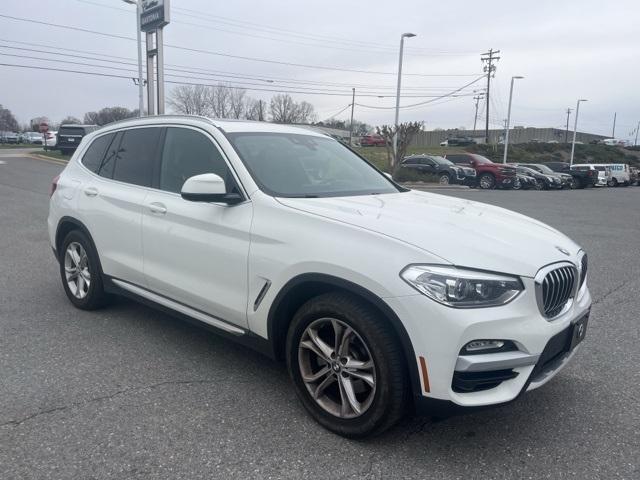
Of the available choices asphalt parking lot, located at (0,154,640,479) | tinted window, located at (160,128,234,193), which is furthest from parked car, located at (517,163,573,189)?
tinted window, located at (160,128,234,193)

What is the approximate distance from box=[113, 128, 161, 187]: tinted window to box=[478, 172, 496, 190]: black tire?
83.8 ft

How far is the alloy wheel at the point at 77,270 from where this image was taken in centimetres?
502

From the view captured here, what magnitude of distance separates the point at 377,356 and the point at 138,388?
174 cm

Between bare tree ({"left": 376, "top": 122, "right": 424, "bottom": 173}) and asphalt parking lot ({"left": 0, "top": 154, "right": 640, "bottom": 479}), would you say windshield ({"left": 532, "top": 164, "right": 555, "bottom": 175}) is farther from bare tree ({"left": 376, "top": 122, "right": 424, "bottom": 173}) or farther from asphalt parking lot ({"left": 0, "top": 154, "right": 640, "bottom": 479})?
asphalt parking lot ({"left": 0, "top": 154, "right": 640, "bottom": 479})

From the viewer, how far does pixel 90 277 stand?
4.92 meters

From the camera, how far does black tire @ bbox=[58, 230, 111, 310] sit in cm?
482

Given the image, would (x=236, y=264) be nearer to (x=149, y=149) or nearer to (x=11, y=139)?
(x=149, y=149)

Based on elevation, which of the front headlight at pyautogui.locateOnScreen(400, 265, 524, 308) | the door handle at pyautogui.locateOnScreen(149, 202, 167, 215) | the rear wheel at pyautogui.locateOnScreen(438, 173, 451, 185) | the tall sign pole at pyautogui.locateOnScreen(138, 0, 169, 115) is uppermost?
the tall sign pole at pyautogui.locateOnScreen(138, 0, 169, 115)

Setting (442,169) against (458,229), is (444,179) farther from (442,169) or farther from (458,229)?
(458,229)

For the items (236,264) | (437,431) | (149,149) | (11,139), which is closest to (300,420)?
(437,431)

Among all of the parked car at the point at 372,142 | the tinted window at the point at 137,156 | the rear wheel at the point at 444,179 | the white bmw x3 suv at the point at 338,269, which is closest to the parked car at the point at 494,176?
the rear wheel at the point at 444,179

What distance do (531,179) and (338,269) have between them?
29.3m

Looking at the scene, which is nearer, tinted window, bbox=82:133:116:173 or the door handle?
the door handle

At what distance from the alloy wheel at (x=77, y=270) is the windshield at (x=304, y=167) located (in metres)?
→ 2.09
